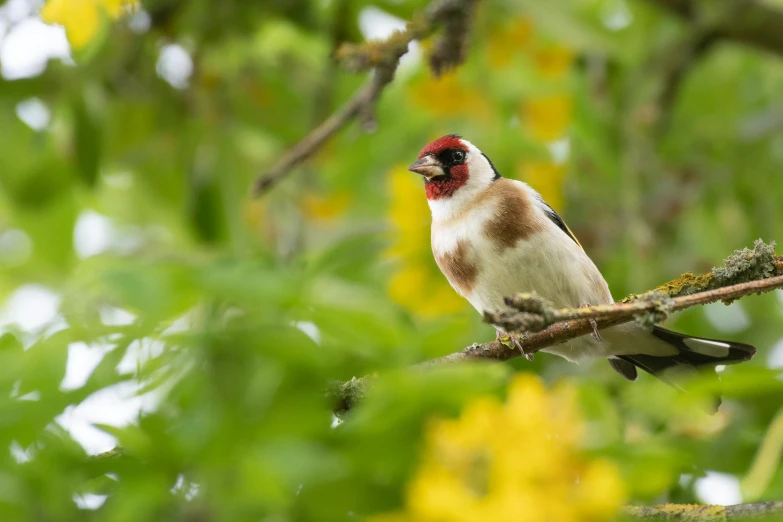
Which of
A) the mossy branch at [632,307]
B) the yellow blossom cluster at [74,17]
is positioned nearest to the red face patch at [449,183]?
the mossy branch at [632,307]

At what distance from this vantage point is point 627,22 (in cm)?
448

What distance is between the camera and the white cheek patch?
Result: 2.74 m

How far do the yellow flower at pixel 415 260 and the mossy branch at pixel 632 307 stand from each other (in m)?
1.45

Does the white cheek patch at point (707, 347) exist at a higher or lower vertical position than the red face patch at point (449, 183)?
lower

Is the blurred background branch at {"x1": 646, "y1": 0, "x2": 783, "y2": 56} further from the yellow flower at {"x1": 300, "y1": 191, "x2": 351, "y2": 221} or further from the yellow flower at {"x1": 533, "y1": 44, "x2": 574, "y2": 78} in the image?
the yellow flower at {"x1": 300, "y1": 191, "x2": 351, "y2": 221}

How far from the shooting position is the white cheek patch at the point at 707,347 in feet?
9.00

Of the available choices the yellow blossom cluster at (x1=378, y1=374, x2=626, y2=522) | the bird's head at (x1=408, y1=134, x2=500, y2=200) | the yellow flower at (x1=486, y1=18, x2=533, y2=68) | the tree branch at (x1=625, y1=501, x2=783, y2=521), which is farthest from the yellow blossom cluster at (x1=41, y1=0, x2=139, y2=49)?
the yellow flower at (x1=486, y1=18, x2=533, y2=68)

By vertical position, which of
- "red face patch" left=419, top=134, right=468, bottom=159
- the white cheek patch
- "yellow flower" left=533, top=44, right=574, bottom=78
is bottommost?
the white cheek patch

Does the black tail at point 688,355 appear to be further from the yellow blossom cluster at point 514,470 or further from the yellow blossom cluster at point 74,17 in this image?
the yellow blossom cluster at point 74,17

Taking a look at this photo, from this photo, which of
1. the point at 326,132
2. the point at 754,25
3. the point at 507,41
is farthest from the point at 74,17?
the point at 754,25

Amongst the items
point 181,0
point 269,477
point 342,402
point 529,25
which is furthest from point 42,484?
point 529,25

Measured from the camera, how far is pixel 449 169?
10.9 feet

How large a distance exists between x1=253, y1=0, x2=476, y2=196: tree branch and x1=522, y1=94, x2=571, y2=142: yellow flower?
1376mm

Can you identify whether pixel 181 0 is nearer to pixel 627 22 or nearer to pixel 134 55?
pixel 134 55
